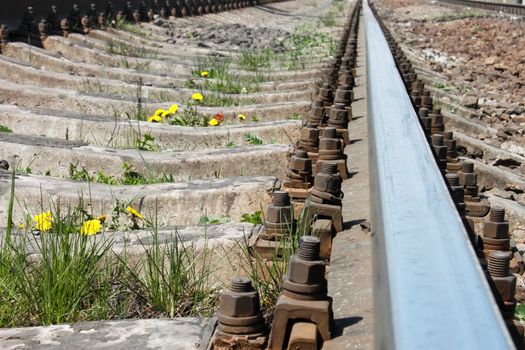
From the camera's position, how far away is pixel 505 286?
240 centimetres

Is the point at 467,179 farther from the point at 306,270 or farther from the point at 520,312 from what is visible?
the point at 306,270

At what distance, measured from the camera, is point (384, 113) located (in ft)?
12.3

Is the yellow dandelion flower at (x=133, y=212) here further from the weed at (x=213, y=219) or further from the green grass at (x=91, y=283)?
the green grass at (x=91, y=283)

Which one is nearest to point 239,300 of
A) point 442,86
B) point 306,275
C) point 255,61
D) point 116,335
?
point 306,275

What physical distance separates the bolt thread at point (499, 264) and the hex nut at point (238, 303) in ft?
1.89

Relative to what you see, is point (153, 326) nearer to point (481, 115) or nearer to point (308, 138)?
point (308, 138)

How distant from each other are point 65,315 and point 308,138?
186 cm

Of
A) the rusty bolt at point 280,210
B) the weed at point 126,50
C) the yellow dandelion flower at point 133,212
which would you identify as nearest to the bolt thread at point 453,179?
the rusty bolt at point 280,210

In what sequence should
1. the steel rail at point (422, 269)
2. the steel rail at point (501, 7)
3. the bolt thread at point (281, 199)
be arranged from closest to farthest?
the steel rail at point (422, 269)
the bolt thread at point (281, 199)
the steel rail at point (501, 7)

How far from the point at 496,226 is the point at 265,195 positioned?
1.02 meters

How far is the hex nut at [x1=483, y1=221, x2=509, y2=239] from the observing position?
10.0ft

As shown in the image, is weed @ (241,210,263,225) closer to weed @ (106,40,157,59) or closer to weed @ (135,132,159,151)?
weed @ (135,132,159,151)

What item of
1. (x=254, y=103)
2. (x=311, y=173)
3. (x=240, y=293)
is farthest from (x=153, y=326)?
(x=254, y=103)

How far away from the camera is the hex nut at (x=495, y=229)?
3054 mm
